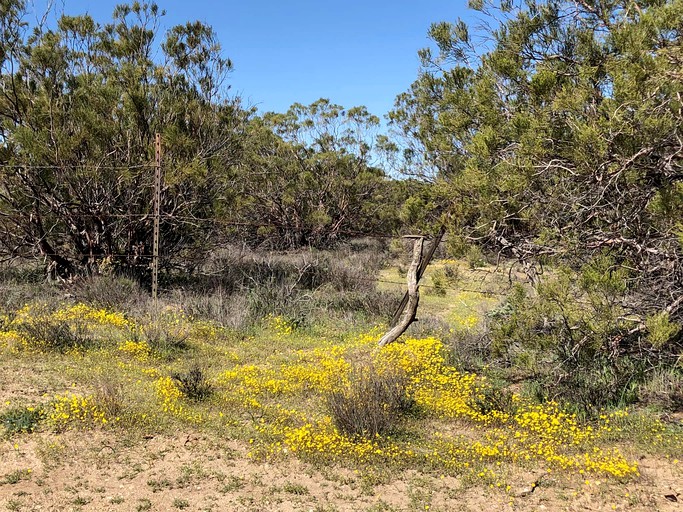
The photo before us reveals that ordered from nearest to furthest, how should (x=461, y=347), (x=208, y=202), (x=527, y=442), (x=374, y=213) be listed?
(x=527, y=442), (x=461, y=347), (x=208, y=202), (x=374, y=213)

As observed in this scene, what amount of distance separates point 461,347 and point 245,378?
2710 millimetres

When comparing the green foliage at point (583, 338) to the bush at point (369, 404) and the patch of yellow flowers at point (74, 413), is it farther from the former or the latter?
the patch of yellow flowers at point (74, 413)

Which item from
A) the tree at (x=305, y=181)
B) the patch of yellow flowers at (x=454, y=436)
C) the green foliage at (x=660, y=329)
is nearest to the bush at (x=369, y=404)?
the patch of yellow flowers at (x=454, y=436)

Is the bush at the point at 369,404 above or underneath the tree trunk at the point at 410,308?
underneath

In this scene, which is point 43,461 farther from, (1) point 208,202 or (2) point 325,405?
(1) point 208,202

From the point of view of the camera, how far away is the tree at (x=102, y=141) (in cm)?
862

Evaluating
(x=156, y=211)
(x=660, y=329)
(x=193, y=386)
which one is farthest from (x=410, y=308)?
(x=156, y=211)

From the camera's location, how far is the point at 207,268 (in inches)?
432

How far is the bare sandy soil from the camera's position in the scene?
341 centimetres

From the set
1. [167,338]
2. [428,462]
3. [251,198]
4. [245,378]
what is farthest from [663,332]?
[251,198]

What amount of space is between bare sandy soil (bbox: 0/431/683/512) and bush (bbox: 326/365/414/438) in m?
0.48

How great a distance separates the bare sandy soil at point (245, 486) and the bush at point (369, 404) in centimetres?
48

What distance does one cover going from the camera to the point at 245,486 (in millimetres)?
3662

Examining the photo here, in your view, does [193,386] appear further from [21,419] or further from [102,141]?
[102,141]
